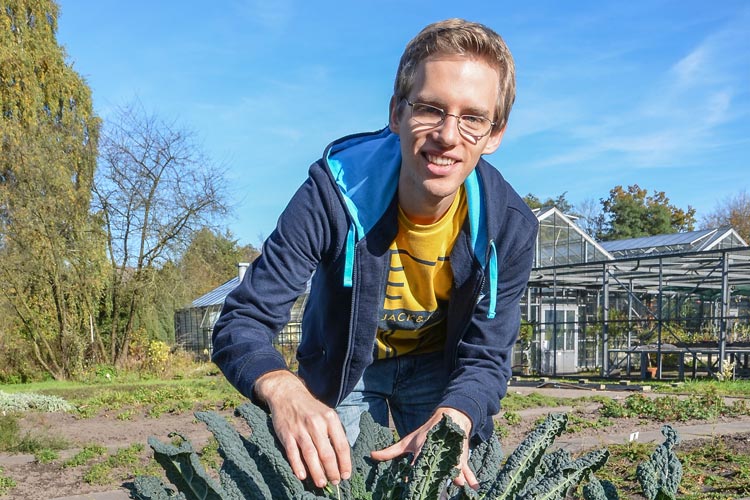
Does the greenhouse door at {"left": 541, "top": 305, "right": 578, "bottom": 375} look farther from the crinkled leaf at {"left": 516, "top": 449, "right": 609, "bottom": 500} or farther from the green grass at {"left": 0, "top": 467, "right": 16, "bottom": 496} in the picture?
the crinkled leaf at {"left": 516, "top": 449, "right": 609, "bottom": 500}

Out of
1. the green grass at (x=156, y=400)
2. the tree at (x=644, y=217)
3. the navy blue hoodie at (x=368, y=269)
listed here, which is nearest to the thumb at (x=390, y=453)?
the navy blue hoodie at (x=368, y=269)

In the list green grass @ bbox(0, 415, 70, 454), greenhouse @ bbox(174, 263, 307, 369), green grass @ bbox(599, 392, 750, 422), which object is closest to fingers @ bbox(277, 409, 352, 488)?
green grass @ bbox(0, 415, 70, 454)

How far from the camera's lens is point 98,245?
569 inches

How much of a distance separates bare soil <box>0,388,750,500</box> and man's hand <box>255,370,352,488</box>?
3.04 meters

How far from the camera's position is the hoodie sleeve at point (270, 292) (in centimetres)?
131

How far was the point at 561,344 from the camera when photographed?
19578 millimetres

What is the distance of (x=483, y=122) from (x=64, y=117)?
15936mm

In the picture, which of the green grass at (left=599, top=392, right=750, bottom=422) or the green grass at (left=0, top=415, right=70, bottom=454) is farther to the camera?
the green grass at (left=599, top=392, right=750, bottom=422)

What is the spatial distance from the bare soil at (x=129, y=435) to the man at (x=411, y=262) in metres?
2.40

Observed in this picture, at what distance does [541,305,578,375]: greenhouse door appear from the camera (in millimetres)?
18938

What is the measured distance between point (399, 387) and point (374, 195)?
0.74 m

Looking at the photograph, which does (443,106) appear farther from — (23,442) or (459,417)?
(23,442)

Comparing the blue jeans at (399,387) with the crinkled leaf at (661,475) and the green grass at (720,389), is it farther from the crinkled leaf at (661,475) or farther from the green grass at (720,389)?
the green grass at (720,389)

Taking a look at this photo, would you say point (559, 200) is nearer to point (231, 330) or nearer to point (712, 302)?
point (712, 302)
